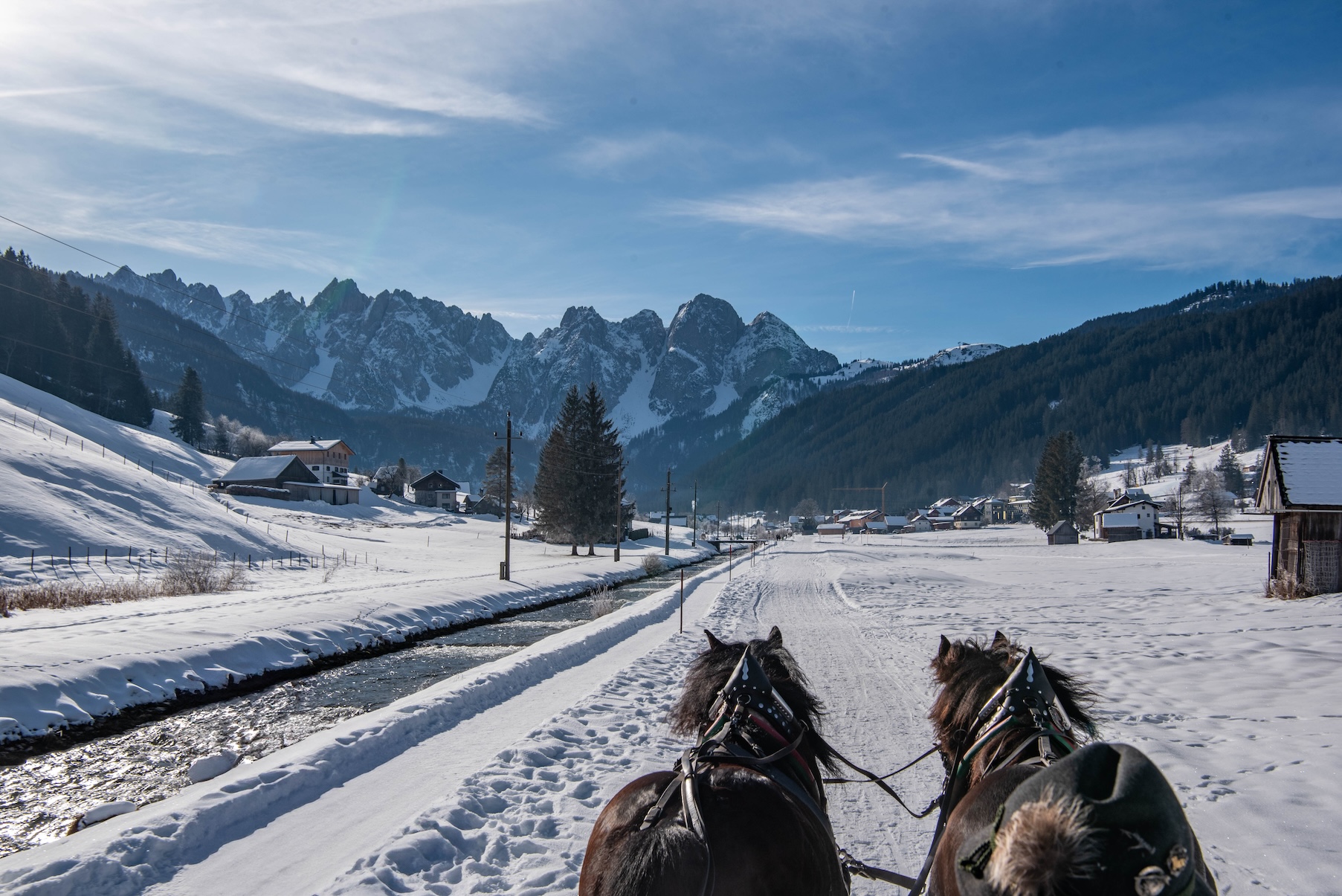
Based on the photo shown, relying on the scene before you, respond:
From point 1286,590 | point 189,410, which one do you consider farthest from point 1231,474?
point 189,410

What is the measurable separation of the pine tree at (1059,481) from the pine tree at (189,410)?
104 m

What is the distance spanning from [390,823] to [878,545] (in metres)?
79.6

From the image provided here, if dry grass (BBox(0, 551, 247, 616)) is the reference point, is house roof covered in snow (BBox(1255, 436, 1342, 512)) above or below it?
above

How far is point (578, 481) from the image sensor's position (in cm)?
5338

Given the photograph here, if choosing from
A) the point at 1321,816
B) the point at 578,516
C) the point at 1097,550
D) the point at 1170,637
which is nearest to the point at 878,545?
the point at 1097,550

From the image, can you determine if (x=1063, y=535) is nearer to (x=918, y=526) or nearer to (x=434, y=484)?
(x=918, y=526)

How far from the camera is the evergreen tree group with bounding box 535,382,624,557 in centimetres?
5331

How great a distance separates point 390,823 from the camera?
19.1 ft

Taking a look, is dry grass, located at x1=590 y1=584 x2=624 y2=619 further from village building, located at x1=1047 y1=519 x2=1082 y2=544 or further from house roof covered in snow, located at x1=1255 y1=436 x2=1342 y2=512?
village building, located at x1=1047 y1=519 x2=1082 y2=544

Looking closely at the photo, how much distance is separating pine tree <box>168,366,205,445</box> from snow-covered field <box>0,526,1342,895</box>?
94.9 meters

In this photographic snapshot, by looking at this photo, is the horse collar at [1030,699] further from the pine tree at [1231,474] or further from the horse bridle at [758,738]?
the pine tree at [1231,474]

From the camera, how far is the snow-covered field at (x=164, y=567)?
38.8 feet

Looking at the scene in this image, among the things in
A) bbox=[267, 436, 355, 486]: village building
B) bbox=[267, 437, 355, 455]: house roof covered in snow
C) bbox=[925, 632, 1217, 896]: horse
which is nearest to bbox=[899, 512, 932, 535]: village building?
bbox=[267, 436, 355, 486]: village building

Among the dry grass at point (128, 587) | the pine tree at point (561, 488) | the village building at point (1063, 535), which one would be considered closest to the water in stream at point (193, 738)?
the dry grass at point (128, 587)
